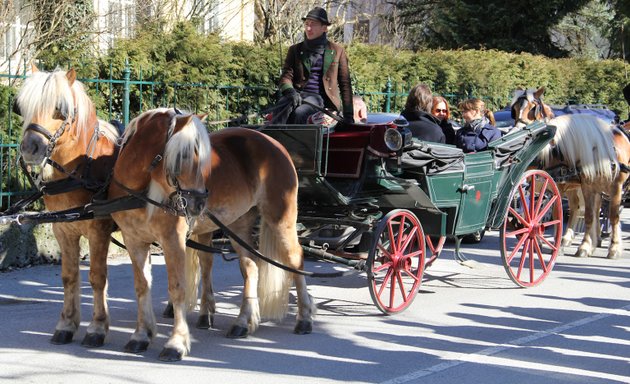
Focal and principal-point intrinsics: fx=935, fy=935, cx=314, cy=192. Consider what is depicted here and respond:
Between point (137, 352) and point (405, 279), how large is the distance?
12.5 feet

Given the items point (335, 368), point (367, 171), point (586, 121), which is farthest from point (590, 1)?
point (335, 368)

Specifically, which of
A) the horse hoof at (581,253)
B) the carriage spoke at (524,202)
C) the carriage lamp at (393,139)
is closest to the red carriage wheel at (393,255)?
the carriage lamp at (393,139)

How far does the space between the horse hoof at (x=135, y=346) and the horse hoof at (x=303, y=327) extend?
1311 mm

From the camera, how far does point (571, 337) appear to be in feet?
24.0

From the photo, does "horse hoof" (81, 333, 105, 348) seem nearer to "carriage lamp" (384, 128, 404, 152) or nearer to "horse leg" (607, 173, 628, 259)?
"carriage lamp" (384, 128, 404, 152)

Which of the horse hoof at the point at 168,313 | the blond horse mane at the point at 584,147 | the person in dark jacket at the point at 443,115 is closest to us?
the horse hoof at the point at 168,313

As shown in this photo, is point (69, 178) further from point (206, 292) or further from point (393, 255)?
point (393, 255)

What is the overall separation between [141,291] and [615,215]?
23.5 feet

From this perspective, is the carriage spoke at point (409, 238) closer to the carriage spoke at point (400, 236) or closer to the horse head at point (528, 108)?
the carriage spoke at point (400, 236)

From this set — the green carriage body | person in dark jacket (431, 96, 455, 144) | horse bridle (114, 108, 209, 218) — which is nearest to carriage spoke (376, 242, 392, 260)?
the green carriage body

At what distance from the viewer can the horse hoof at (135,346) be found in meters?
6.45

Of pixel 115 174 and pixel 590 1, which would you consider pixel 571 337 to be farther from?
pixel 590 1

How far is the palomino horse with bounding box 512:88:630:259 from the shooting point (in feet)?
36.7

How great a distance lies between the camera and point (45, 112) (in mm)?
6227
